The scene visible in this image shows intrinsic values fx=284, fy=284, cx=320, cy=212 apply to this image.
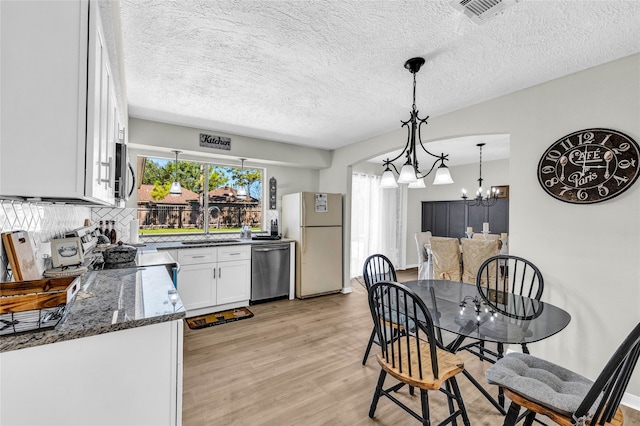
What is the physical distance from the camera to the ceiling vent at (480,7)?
1.43m

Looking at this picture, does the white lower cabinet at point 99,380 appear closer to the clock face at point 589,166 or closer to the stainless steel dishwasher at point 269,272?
the stainless steel dishwasher at point 269,272

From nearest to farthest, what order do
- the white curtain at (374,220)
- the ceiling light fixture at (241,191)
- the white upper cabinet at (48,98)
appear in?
the white upper cabinet at (48,98)
the ceiling light fixture at (241,191)
the white curtain at (374,220)

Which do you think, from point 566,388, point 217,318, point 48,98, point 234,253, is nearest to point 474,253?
point 566,388

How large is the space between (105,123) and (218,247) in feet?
8.62

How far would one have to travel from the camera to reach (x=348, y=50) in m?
1.98

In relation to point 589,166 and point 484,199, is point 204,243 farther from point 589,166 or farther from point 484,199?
point 484,199

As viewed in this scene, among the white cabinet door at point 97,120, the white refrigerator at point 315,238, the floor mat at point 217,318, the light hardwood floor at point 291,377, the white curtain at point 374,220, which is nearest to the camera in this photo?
the white cabinet door at point 97,120

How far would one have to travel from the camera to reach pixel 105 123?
125cm

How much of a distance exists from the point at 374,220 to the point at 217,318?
3803mm

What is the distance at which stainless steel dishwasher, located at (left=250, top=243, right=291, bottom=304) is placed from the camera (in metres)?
3.99

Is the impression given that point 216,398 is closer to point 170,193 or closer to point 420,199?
point 170,193

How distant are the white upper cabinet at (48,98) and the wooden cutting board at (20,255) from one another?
1.30 feet

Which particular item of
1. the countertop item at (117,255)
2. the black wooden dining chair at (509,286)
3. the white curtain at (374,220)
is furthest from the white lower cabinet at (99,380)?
the white curtain at (374,220)

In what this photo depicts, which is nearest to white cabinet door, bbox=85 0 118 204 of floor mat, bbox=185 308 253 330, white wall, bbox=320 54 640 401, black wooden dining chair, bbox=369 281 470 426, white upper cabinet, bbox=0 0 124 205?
white upper cabinet, bbox=0 0 124 205
